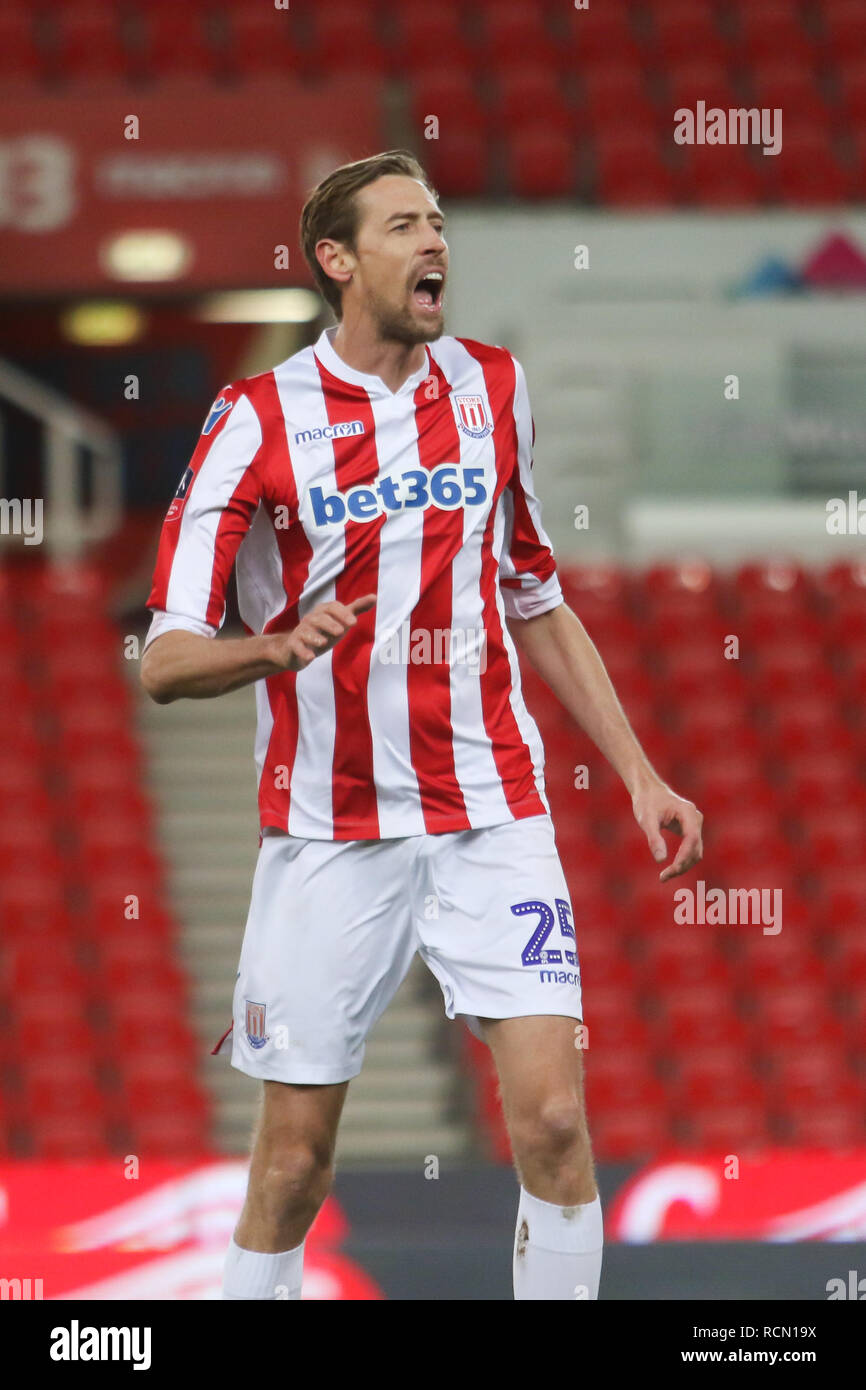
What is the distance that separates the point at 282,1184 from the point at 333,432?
3.59 ft

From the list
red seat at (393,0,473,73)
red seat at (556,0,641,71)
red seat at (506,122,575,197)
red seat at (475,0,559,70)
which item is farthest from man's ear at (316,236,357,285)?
red seat at (556,0,641,71)

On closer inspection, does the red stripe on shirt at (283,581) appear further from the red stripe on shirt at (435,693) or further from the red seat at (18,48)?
the red seat at (18,48)

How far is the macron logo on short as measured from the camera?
2.95 meters

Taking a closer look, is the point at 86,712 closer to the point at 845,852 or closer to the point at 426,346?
the point at 845,852

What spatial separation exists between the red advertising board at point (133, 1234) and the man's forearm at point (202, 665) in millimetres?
2204

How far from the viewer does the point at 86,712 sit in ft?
23.3

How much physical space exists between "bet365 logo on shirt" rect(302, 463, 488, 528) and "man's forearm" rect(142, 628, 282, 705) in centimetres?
29

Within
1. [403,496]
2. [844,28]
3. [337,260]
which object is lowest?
[403,496]

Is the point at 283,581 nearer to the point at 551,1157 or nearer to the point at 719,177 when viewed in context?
the point at 551,1157

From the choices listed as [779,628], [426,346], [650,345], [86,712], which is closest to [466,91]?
[650,345]

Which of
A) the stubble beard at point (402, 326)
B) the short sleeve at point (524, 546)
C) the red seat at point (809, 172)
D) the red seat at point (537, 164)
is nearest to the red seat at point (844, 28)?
the red seat at point (809, 172)

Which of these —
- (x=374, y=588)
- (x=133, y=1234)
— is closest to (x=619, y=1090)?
(x=133, y=1234)

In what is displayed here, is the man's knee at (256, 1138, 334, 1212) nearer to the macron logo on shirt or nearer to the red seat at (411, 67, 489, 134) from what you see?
the macron logo on shirt

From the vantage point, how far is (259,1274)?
2.94 metres
